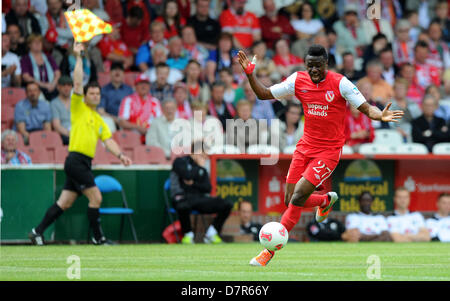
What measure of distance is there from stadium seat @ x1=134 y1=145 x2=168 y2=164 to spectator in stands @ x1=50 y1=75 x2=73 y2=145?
1.32 m

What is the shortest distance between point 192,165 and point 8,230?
126 inches

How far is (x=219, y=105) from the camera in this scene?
56.9 ft

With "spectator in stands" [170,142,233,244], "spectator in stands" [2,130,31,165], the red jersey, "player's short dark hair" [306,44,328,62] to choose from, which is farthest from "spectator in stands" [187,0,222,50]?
"player's short dark hair" [306,44,328,62]

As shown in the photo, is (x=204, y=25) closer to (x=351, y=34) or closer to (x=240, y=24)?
(x=240, y=24)

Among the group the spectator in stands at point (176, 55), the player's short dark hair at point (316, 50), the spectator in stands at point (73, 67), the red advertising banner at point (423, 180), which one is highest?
the spectator in stands at point (176, 55)

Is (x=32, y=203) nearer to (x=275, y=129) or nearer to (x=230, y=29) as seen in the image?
(x=275, y=129)

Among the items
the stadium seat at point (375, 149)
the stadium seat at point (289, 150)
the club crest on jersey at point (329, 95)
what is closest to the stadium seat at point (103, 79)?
the stadium seat at point (289, 150)

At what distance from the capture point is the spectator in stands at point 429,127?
17.2 m

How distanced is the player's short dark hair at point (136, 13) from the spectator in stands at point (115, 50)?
418 millimetres

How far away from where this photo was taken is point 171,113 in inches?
646

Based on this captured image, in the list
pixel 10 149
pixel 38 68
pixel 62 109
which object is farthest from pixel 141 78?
pixel 10 149

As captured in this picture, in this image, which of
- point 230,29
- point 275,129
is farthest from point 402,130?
Result: point 230,29

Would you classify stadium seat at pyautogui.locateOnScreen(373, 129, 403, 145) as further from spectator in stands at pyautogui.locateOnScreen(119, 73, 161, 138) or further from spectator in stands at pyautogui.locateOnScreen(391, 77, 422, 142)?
spectator in stands at pyautogui.locateOnScreen(119, 73, 161, 138)

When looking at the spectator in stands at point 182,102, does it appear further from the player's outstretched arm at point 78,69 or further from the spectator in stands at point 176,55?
the player's outstretched arm at point 78,69
